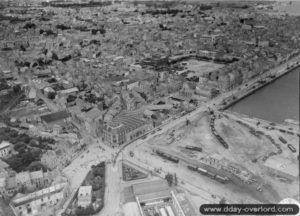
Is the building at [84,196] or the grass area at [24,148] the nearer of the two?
the building at [84,196]

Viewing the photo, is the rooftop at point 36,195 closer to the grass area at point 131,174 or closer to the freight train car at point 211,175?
the grass area at point 131,174

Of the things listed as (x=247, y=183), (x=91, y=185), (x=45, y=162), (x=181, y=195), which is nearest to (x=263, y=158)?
(x=247, y=183)

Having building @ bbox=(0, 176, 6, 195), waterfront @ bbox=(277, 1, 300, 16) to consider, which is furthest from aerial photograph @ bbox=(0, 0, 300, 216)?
waterfront @ bbox=(277, 1, 300, 16)

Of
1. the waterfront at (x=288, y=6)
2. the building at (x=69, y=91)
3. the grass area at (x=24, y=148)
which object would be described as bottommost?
the grass area at (x=24, y=148)

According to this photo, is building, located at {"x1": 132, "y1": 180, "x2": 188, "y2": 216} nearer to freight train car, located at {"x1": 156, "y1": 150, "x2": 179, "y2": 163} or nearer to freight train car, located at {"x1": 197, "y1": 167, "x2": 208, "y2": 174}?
freight train car, located at {"x1": 197, "y1": 167, "x2": 208, "y2": 174}

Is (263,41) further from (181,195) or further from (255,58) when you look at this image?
(181,195)

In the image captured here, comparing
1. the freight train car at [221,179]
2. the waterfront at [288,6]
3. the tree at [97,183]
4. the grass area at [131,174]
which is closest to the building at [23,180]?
the tree at [97,183]
